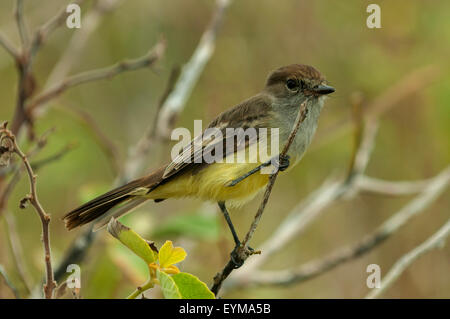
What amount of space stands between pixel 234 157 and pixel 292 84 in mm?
Result: 662

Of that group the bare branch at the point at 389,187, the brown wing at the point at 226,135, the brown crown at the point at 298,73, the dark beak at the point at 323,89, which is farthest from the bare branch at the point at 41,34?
the bare branch at the point at 389,187

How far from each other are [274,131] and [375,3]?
224 cm

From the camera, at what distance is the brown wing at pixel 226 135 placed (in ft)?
11.1

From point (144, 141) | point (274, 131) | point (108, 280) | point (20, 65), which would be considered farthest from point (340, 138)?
point (20, 65)

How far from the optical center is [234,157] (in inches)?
132

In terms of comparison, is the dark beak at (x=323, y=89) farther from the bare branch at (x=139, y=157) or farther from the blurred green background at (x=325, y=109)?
the blurred green background at (x=325, y=109)

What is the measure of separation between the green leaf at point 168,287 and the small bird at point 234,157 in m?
1.32

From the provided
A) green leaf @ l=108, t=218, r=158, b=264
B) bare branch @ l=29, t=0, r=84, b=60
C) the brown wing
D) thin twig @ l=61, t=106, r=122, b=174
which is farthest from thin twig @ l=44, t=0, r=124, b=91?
green leaf @ l=108, t=218, r=158, b=264

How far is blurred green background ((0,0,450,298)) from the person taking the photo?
4805 mm

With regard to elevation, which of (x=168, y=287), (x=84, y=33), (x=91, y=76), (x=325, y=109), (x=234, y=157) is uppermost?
(x=325, y=109)

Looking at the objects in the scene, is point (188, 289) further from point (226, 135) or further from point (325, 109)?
point (325, 109)

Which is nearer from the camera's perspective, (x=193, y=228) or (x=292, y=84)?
(x=193, y=228)

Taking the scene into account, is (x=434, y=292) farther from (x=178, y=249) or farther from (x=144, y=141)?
(x=178, y=249)

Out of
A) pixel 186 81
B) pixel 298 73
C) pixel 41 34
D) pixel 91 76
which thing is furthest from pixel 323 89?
pixel 41 34
